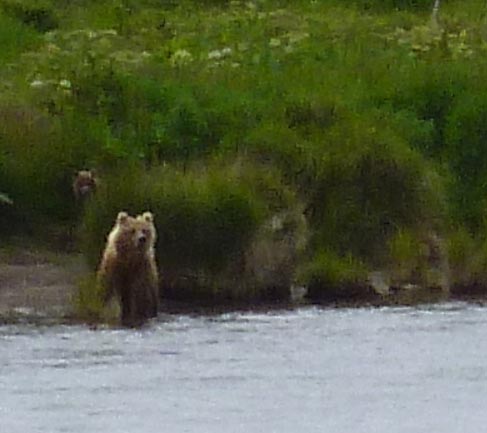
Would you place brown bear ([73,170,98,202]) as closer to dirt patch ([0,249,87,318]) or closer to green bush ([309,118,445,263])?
dirt patch ([0,249,87,318])

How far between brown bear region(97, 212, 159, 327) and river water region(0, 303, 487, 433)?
0.22 metres

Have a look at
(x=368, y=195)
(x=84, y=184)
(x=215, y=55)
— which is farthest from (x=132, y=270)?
(x=215, y=55)

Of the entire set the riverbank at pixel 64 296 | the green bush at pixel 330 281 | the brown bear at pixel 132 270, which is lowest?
the riverbank at pixel 64 296

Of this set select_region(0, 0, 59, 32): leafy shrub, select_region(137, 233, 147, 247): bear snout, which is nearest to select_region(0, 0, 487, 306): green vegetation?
select_region(137, 233, 147, 247): bear snout

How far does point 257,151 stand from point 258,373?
5192 millimetres

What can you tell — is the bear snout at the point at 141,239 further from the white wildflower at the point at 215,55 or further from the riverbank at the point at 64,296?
the white wildflower at the point at 215,55

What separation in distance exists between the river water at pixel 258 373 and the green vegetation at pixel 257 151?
879mm

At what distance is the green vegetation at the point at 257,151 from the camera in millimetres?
20406

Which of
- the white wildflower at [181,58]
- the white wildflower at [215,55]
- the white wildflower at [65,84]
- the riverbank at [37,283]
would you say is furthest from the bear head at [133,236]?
the white wildflower at [215,55]

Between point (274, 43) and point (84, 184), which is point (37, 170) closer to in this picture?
point (84, 184)

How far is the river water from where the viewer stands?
49.8 feet

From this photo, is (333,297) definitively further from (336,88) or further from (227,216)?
(336,88)

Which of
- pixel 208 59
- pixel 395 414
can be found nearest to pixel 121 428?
pixel 395 414

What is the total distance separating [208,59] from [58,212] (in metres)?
4.96
